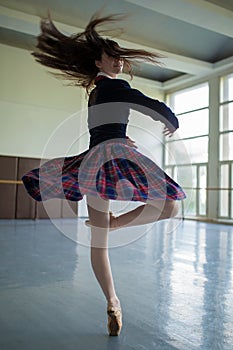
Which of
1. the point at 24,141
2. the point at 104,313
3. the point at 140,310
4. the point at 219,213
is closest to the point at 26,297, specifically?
the point at 104,313

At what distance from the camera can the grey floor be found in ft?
4.64

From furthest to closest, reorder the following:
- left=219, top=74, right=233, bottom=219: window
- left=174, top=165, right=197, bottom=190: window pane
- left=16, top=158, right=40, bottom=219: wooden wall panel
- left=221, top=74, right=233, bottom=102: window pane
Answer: left=221, top=74, right=233, bottom=102: window pane
left=219, top=74, right=233, bottom=219: window
left=174, top=165, right=197, bottom=190: window pane
left=16, top=158, right=40, bottom=219: wooden wall panel

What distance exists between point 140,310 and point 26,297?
604 millimetres

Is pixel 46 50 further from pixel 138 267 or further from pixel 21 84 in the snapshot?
pixel 21 84

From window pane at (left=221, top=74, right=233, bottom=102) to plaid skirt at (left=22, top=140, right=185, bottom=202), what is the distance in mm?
9896

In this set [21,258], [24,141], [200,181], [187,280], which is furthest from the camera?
[200,181]

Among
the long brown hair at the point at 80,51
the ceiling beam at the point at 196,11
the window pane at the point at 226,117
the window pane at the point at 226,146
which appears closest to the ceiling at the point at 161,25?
the ceiling beam at the point at 196,11

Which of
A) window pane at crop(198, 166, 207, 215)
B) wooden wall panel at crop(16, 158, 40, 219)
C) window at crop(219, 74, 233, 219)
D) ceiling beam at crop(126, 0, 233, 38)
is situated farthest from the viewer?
window pane at crop(198, 166, 207, 215)

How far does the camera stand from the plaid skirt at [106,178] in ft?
4.73

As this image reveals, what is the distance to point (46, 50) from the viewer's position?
1.71m

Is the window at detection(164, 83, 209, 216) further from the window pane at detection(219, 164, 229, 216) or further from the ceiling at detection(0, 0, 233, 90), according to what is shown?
the ceiling at detection(0, 0, 233, 90)

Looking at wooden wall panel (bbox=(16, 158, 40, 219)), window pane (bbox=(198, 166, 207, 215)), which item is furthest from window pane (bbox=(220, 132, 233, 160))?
wooden wall panel (bbox=(16, 158, 40, 219))

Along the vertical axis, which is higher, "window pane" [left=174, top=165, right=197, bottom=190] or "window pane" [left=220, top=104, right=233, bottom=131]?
"window pane" [left=220, top=104, right=233, bottom=131]

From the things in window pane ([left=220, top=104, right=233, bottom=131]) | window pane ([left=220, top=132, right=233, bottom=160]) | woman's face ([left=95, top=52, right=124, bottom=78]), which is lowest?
woman's face ([left=95, top=52, right=124, bottom=78])
